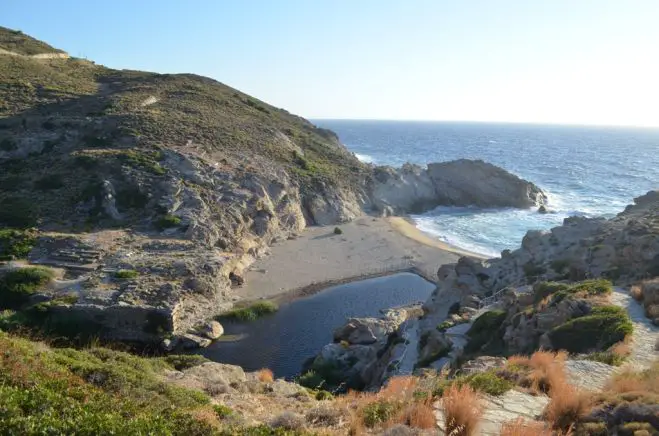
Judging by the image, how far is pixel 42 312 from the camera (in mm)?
30844

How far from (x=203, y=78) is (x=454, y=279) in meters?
78.6

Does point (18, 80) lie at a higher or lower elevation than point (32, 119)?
higher

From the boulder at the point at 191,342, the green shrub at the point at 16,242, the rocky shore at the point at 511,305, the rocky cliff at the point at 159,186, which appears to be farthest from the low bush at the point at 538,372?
the green shrub at the point at 16,242

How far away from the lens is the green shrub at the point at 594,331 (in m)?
16.2

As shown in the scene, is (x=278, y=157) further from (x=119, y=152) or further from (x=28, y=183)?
(x=28, y=183)

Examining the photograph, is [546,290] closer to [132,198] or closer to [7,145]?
[132,198]

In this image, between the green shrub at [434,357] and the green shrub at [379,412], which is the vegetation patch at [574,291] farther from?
the green shrub at [379,412]

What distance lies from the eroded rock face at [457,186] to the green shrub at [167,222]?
38.0 m

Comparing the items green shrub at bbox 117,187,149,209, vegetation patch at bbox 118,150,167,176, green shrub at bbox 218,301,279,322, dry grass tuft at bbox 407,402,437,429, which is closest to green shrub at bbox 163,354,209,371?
green shrub at bbox 218,301,279,322

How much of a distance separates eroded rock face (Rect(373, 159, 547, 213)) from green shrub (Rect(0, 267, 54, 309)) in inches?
2019

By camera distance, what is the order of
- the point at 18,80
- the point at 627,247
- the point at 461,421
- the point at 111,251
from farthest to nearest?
the point at 18,80
the point at 111,251
the point at 627,247
the point at 461,421

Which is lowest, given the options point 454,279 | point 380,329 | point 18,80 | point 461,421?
point 380,329

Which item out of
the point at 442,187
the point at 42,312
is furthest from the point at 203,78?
the point at 42,312

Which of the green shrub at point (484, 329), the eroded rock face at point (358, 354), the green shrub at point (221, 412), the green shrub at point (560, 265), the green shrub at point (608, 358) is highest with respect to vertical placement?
the green shrub at point (608, 358)
